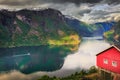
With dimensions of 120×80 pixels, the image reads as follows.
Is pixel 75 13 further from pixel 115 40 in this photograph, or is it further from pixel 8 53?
pixel 8 53

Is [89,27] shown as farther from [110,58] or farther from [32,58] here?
[32,58]

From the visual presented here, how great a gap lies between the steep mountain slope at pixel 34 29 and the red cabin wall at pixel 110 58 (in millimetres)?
758

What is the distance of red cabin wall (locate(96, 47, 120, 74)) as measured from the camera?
9.90 m

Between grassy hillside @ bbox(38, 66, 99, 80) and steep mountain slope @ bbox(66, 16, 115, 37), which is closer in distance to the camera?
grassy hillside @ bbox(38, 66, 99, 80)

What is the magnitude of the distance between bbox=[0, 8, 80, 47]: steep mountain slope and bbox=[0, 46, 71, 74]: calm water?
146mm

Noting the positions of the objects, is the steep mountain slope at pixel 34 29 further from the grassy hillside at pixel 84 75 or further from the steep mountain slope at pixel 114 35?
the steep mountain slope at pixel 114 35

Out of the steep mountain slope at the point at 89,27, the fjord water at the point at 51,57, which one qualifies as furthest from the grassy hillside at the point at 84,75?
the steep mountain slope at the point at 89,27

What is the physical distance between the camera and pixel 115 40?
36.4ft

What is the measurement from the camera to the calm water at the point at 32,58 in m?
9.49

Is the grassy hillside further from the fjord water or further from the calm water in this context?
the calm water

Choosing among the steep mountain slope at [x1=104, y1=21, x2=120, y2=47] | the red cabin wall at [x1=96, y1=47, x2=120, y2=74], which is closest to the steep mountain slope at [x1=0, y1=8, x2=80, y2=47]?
the red cabin wall at [x1=96, y1=47, x2=120, y2=74]

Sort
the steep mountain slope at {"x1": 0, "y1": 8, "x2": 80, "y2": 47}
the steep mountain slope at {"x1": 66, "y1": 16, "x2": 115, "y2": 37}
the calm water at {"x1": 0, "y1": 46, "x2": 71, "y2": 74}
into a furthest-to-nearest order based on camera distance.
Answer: the steep mountain slope at {"x1": 66, "y1": 16, "x2": 115, "y2": 37} < the steep mountain slope at {"x1": 0, "y1": 8, "x2": 80, "y2": 47} < the calm water at {"x1": 0, "y1": 46, "x2": 71, "y2": 74}

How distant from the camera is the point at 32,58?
9.80 metres

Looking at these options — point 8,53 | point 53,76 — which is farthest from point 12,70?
point 53,76
